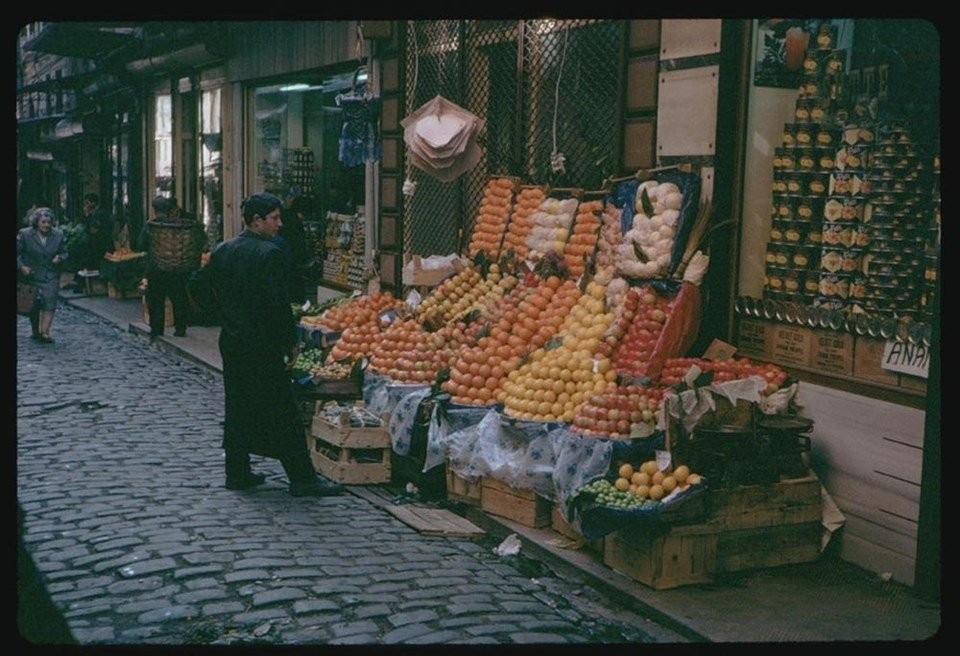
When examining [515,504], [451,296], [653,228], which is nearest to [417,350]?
[451,296]

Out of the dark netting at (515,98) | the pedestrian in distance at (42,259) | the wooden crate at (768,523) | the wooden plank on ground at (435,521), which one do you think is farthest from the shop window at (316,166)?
the wooden crate at (768,523)

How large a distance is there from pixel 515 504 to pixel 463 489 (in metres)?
0.55

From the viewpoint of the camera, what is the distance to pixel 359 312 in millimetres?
10789

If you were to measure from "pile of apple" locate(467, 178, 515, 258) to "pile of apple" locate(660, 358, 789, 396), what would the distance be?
307cm

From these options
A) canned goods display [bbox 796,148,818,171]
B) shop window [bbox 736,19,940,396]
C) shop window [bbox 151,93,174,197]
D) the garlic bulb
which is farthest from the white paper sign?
shop window [bbox 151,93,174,197]

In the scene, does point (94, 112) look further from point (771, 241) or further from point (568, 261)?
point (771, 241)

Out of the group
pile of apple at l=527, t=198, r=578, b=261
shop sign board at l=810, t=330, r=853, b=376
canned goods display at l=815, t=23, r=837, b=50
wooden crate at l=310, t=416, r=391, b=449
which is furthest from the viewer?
pile of apple at l=527, t=198, r=578, b=261

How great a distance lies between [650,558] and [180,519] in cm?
299

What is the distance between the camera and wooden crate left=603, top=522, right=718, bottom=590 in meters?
6.07

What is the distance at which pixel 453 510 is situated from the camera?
311 inches

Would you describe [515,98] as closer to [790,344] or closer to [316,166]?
[790,344]

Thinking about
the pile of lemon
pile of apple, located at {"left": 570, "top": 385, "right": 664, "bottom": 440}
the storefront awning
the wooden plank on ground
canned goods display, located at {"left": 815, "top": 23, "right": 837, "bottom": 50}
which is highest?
the storefront awning

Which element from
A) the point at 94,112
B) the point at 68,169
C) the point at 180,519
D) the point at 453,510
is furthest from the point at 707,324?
the point at 68,169

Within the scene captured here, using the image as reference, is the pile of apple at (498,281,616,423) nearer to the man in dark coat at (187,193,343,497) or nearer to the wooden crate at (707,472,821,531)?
the wooden crate at (707,472,821,531)
